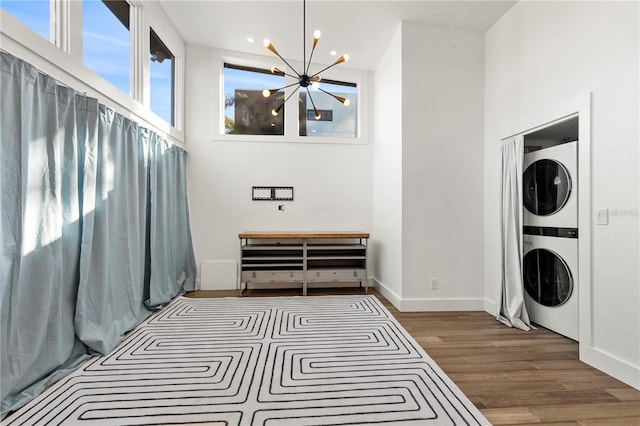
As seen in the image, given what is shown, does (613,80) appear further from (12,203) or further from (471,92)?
(12,203)

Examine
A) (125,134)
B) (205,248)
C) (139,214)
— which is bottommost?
(205,248)

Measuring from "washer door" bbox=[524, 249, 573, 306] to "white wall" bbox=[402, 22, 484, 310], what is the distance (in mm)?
493

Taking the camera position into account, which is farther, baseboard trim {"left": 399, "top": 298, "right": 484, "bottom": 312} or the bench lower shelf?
the bench lower shelf

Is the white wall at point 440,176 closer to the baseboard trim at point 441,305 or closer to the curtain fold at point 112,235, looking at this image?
the baseboard trim at point 441,305

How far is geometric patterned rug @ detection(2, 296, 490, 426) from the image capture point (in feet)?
5.05

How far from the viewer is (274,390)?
5.80 feet

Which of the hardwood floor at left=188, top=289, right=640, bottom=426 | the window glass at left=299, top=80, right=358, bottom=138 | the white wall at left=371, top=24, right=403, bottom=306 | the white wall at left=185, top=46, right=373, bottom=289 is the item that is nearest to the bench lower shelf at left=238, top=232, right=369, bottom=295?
the white wall at left=371, top=24, right=403, bottom=306

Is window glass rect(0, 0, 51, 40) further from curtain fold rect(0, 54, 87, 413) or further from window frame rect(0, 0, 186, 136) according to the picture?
curtain fold rect(0, 54, 87, 413)

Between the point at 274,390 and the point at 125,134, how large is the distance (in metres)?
2.60

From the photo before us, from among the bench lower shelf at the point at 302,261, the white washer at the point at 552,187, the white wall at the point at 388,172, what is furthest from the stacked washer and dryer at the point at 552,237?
the bench lower shelf at the point at 302,261

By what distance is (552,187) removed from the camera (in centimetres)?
280

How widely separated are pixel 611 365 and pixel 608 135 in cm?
159

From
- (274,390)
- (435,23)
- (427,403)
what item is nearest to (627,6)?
(435,23)

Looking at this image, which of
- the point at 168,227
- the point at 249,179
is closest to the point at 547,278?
the point at 249,179
